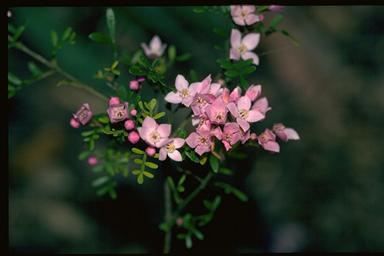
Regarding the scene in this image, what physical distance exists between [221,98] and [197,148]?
0.17 meters

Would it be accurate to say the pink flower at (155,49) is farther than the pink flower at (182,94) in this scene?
Yes

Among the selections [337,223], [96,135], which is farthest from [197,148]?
[337,223]

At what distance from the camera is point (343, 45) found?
3875mm

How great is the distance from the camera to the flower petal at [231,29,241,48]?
166 cm

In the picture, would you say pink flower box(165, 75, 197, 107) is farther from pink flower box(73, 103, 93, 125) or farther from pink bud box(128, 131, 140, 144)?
pink flower box(73, 103, 93, 125)

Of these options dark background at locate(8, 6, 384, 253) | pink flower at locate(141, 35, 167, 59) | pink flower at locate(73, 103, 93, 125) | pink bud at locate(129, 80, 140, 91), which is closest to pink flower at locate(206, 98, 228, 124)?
pink bud at locate(129, 80, 140, 91)

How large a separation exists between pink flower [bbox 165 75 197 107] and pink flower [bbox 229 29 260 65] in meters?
0.24

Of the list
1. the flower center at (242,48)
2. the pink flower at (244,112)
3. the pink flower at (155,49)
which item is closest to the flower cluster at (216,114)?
the pink flower at (244,112)

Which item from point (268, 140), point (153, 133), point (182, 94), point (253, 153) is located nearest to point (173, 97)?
point (182, 94)

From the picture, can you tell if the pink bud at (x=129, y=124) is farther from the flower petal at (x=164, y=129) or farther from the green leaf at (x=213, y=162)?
the green leaf at (x=213, y=162)

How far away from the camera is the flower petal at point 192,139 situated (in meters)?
1.39

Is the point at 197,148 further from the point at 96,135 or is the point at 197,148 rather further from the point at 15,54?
the point at 15,54

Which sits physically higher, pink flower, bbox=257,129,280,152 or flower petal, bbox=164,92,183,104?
flower petal, bbox=164,92,183,104

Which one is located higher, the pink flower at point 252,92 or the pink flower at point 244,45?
the pink flower at point 244,45
